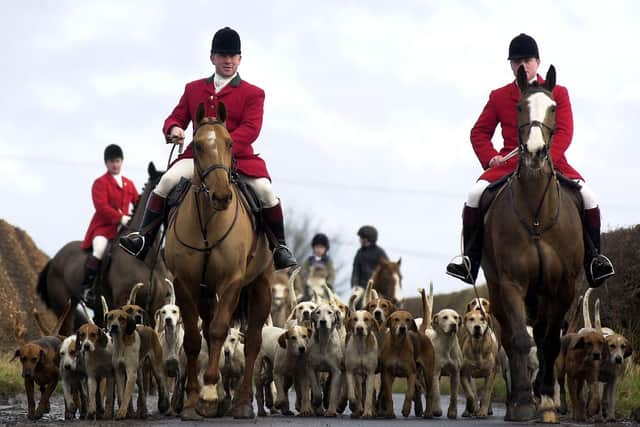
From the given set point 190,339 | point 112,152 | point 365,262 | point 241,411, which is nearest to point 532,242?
point 241,411

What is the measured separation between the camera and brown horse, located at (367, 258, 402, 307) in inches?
966

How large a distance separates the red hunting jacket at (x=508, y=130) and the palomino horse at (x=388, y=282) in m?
10.5

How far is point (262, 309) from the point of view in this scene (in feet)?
46.9

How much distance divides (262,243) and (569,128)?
119 inches

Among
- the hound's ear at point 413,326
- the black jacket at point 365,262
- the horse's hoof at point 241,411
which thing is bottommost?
the horse's hoof at point 241,411

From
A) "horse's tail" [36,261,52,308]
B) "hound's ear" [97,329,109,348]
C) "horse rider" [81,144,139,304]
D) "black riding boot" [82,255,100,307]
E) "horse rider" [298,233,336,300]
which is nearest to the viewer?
"hound's ear" [97,329,109,348]

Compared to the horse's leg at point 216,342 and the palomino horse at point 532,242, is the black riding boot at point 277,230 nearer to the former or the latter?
the horse's leg at point 216,342

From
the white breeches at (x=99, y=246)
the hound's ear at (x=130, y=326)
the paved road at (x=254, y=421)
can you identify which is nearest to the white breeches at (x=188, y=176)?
the hound's ear at (x=130, y=326)

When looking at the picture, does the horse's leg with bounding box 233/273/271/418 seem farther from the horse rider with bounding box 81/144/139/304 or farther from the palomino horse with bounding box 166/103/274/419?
the horse rider with bounding box 81/144/139/304

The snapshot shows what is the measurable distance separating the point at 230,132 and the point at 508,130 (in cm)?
263

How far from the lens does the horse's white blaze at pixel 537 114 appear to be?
38.5ft

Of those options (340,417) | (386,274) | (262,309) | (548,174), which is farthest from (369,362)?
(386,274)

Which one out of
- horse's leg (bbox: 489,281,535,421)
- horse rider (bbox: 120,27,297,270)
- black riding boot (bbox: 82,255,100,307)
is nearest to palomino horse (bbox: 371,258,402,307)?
black riding boot (bbox: 82,255,100,307)

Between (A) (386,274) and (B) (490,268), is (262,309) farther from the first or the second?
(A) (386,274)
